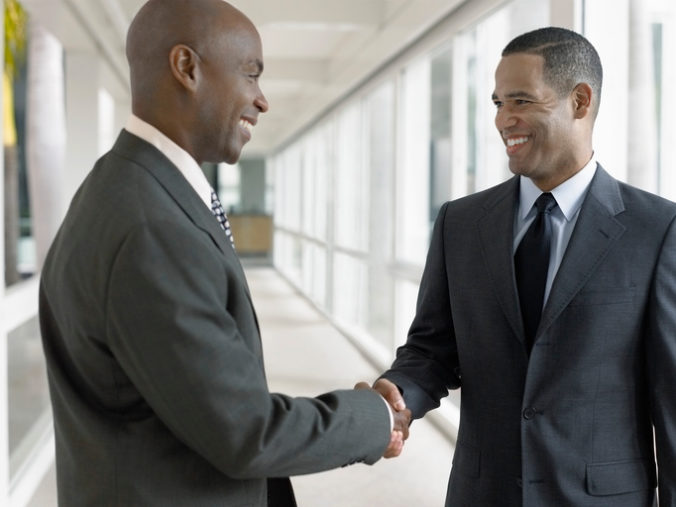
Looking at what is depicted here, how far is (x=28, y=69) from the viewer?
7066 mm

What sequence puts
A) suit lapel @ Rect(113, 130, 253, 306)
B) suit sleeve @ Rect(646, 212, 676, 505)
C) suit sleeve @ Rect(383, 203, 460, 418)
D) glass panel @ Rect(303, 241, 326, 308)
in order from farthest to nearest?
glass panel @ Rect(303, 241, 326, 308) < suit sleeve @ Rect(383, 203, 460, 418) < suit sleeve @ Rect(646, 212, 676, 505) < suit lapel @ Rect(113, 130, 253, 306)

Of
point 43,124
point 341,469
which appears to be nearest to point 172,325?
point 341,469

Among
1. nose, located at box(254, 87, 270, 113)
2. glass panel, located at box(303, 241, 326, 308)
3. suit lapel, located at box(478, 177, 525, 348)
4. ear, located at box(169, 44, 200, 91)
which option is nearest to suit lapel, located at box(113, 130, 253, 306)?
ear, located at box(169, 44, 200, 91)

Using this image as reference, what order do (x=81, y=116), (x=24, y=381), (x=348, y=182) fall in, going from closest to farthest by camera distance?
1. (x=24, y=381)
2. (x=81, y=116)
3. (x=348, y=182)

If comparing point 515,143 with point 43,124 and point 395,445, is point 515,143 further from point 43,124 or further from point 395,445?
point 43,124

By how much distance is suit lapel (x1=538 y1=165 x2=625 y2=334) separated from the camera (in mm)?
1659

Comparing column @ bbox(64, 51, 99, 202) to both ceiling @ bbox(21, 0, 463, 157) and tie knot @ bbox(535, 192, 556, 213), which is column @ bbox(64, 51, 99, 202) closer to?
ceiling @ bbox(21, 0, 463, 157)

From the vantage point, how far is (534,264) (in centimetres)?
177

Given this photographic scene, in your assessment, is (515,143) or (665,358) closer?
(665,358)

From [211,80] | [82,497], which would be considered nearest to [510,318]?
[211,80]

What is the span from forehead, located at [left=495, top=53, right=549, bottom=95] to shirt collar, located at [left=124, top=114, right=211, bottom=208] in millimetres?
821

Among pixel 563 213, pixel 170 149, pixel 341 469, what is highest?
pixel 170 149

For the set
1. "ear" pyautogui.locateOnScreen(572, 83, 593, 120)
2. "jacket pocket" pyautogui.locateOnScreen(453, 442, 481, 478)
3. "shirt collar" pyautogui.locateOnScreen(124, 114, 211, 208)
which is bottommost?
"jacket pocket" pyautogui.locateOnScreen(453, 442, 481, 478)

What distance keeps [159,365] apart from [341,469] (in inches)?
140
